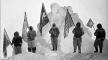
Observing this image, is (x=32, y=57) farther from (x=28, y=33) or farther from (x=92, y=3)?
(x=92, y=3)

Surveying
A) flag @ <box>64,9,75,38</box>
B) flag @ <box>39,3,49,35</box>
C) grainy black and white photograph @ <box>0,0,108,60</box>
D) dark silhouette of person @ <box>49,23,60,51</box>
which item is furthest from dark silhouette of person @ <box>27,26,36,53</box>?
flag @ <box>64,9,75,38</box>

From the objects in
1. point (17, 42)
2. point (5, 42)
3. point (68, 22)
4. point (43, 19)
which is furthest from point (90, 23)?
point (5, 42)

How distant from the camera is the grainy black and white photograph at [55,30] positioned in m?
4.51

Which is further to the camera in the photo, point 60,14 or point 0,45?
point 0,45

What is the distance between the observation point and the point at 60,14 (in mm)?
4684

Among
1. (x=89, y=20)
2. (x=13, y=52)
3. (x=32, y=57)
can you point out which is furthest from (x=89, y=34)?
(x=13, y=52)

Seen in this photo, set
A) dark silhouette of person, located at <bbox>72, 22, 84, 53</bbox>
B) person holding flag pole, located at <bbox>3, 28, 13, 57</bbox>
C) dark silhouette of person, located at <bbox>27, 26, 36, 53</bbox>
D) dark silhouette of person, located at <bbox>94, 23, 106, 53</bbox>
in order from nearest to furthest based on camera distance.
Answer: dark silhouette of person, located at <bbox>94, 23, 106, 53</bbox> → dark silhouette of person, located at <bbox>72, 22, 84, 53</bbox> → dark silhouette of person, located at <bbox>27, 26, 36, 53</bbox> → person holding flag pole, located at <bbox>3, 28, 13, 57</bbox>

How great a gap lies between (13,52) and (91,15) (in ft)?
4.69

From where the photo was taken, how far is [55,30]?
472cm

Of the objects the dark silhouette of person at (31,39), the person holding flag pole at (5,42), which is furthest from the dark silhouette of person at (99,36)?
the person holding flag pole at (5,42)

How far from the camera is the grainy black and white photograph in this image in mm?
4512

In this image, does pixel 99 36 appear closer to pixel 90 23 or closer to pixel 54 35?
pixel 90 23

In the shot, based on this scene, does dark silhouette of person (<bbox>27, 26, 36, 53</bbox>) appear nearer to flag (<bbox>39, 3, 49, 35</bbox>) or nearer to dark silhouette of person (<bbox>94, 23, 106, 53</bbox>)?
flag (<bbox>39, 3, 49, 35</bbox>)

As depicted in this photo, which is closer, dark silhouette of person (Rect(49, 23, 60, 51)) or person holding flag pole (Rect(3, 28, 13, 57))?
dark silhouette of person (Rect(49, 23, 60, 51))
